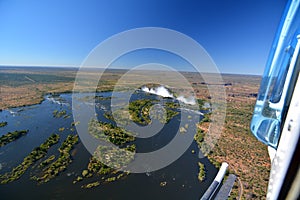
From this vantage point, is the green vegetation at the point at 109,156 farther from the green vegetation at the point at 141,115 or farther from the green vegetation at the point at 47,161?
the green vegetation at the point at 141,115

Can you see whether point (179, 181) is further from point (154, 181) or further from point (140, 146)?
point (140, 146)

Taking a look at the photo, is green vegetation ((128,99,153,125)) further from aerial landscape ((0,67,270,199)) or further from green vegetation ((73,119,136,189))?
green vegetation ((73,119,136,189))

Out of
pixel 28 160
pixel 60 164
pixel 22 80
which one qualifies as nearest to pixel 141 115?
pixel 60 164

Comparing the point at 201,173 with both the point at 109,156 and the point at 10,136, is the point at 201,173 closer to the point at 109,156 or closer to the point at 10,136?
the point at 109,156

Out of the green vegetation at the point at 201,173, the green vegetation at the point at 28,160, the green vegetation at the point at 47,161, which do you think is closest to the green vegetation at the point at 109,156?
the green vegetation at the point at 47,161

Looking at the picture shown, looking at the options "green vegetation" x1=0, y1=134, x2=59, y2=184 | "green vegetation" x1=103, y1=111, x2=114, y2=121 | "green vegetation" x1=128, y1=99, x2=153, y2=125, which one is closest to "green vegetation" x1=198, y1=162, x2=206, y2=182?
"green vegetation" x1=128, y1=99, x2=153, y2=125

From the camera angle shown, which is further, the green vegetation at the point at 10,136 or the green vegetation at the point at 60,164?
the green vegetation at the point at 10,136
